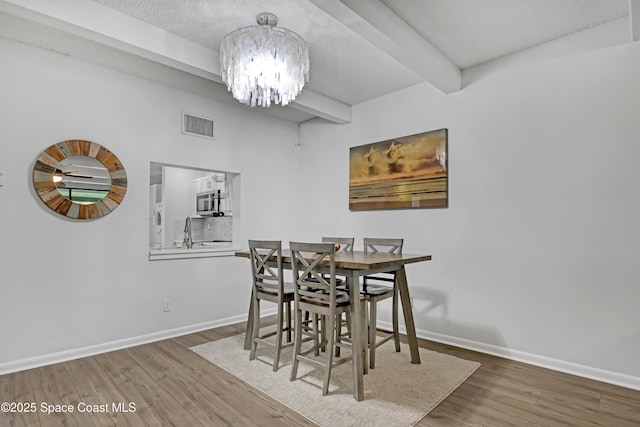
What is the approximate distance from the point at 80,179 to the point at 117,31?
134 centimetres

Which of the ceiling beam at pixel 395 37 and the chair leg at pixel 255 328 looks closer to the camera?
the ceiling beam at pixel 395 37

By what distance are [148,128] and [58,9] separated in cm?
137

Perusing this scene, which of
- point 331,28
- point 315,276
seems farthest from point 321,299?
point 331,28

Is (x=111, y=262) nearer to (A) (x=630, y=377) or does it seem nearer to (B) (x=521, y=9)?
(B) (x=521, y=9)

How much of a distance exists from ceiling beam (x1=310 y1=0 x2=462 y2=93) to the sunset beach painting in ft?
1.86

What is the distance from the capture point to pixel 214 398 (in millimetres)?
2316

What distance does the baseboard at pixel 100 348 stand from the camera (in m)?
2.75

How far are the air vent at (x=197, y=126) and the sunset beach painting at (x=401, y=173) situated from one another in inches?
67.0

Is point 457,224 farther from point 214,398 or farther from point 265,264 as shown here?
point 214,398

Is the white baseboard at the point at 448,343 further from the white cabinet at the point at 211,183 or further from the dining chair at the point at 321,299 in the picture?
the white cabinet at the point at 211,183

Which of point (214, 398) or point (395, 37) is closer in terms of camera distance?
point (214, 398)

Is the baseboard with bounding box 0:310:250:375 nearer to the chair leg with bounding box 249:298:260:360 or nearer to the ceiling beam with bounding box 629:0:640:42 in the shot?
the chair leg with bounding box 249:298:260:360

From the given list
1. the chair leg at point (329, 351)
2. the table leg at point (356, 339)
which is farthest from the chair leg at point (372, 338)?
the chair leg at point (329, 351)

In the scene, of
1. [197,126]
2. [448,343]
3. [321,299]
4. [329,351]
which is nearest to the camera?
[329,351]
